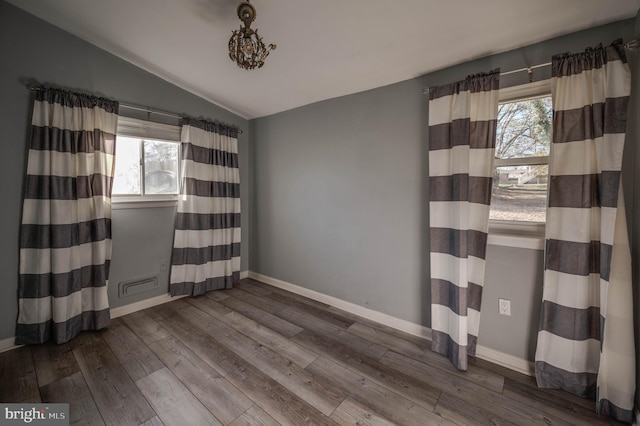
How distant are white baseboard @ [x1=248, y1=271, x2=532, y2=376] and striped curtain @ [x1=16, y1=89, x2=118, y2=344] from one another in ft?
5.99

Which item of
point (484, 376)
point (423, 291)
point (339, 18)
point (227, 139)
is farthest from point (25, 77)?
point (484, 376)

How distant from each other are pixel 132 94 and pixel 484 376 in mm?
4007

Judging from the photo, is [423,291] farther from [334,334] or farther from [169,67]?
[169,67]

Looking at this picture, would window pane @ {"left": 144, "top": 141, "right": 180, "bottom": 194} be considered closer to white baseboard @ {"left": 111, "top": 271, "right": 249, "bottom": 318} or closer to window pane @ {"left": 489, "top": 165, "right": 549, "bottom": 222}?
white baseboard @ {"left": 111, "top": 271, "right": 249, "bottom": 318}

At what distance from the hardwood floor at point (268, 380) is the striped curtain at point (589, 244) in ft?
0.66

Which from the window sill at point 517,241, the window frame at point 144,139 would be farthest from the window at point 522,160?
the window frame at point 144,139

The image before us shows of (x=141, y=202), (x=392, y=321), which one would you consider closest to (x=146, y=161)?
(x=141, y=202)

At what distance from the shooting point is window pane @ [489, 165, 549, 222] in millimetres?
1783

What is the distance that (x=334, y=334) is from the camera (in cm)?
227

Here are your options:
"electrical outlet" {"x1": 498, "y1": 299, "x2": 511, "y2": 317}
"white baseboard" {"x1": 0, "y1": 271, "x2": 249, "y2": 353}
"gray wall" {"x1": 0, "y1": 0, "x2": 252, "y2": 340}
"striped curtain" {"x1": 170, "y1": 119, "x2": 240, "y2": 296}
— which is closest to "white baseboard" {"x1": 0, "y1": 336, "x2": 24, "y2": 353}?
"gray wall" {"x1": 0, "y1": 0, "x2": 252, "y2": 340}

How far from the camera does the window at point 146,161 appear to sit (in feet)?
8.39

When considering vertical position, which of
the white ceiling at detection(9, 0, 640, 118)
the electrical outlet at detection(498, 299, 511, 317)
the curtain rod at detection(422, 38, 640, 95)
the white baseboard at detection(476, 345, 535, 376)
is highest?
the white ceiling at detection(9, 0, 640, 118)

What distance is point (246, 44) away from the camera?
4.63 feet

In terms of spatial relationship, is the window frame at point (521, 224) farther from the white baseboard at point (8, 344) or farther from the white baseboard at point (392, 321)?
the white baseboard at point (8, 344)
